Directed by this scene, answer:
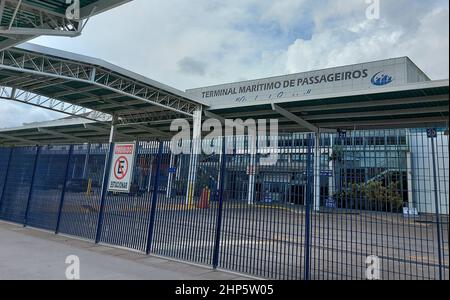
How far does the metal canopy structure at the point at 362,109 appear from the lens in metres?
14.9

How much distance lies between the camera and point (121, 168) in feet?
25.1

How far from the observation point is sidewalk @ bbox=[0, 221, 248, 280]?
5152 mm

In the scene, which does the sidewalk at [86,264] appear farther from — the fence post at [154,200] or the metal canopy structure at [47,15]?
the metal canopy structure at [47,15]

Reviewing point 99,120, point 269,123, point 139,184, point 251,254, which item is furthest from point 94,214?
point 99,120

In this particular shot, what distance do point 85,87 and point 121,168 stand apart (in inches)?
523

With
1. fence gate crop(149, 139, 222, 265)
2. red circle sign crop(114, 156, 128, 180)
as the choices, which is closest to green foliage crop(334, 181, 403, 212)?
fence gate crop(149, 139, 222, 265)

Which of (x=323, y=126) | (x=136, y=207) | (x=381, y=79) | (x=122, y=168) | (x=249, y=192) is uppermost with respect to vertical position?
(x=381, y=79)

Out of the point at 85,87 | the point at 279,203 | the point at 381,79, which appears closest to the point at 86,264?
the point at 279,203

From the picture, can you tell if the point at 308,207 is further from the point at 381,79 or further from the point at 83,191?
the point at 381,79

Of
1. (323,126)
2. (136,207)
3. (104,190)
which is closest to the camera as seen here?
(136,207)

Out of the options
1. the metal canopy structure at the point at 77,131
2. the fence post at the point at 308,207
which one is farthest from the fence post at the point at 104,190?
the metal canopy structure at the point at 77,131

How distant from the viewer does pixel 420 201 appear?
4281 mm

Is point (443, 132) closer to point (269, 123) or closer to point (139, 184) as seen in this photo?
point (139, 184)

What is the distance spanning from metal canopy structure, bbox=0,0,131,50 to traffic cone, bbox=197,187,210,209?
16.4 ft
